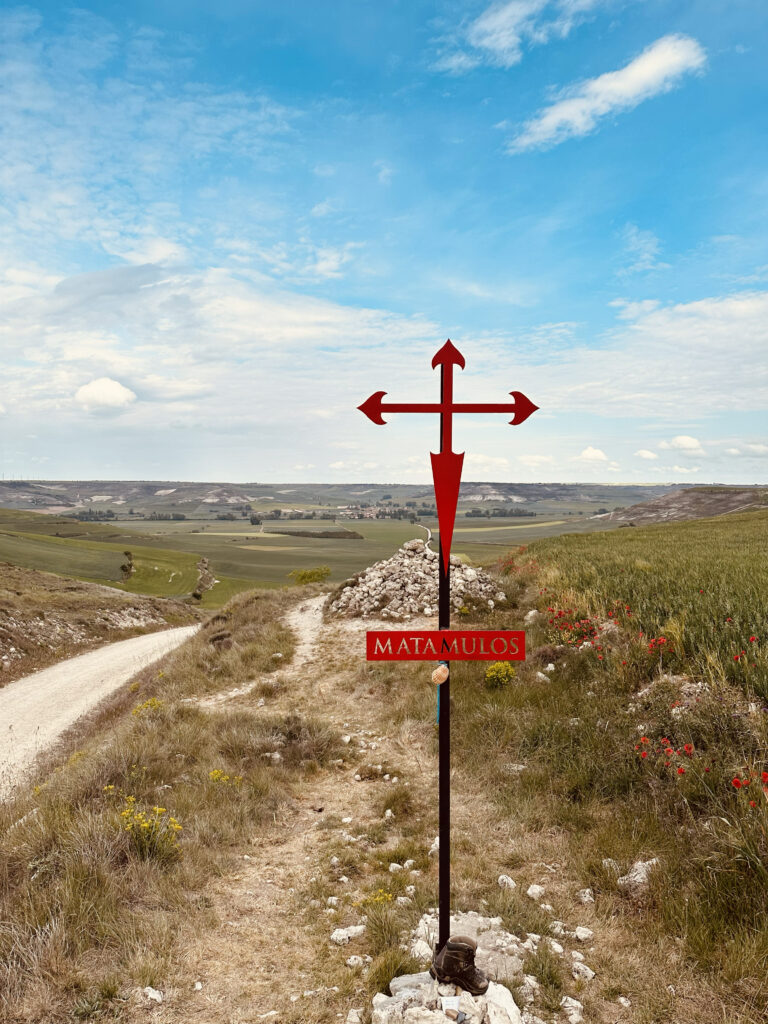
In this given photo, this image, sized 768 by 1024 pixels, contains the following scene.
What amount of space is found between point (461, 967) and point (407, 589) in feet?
56.0

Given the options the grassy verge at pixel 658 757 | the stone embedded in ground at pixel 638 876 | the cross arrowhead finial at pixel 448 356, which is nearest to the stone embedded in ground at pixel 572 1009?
the grassy verge at pixel 658 757

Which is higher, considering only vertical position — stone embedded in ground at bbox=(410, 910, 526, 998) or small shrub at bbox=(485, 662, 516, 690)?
small shrub at bbox=(485, 662, 516, 690)

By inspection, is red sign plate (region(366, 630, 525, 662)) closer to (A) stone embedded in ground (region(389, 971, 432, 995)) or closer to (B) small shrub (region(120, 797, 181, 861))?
(A) stone embedded in ground (region(389, 971, 432, 995))

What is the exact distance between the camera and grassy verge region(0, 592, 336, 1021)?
439 cm

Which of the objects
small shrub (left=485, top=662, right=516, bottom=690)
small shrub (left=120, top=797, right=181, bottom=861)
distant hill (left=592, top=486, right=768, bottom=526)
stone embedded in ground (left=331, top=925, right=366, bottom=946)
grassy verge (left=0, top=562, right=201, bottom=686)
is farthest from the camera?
distant hill (left=592, top=486, right=768, bottom=526)

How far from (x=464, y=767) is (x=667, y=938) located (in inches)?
169

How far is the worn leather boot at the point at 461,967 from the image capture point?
4.02 m

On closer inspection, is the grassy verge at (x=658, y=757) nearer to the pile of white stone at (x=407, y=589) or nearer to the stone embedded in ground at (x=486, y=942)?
the stone embedded in ground at (x=486, y=942)

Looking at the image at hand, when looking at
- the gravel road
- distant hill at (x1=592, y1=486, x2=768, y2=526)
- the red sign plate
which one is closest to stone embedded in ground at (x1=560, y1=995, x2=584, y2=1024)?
the red sign plate

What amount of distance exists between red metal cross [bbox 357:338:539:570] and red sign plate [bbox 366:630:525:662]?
61cm

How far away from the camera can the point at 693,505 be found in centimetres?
10425

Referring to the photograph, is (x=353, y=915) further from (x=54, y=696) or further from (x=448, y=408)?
(x=54, y=696)

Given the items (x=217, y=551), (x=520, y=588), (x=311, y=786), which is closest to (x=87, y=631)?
(x=520, y=588)

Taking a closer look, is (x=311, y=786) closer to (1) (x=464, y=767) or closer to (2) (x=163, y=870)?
(1) (x=464, y=767)
